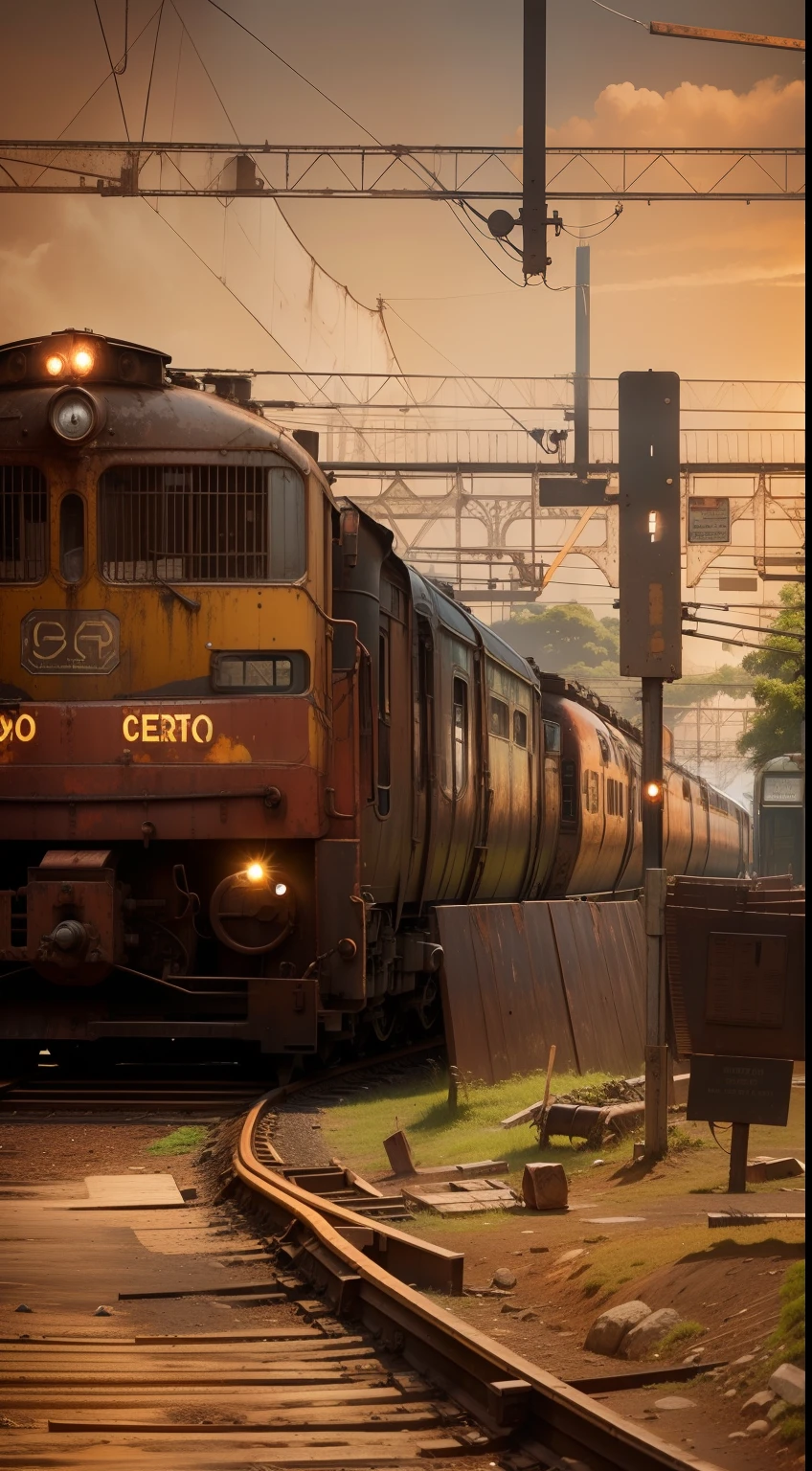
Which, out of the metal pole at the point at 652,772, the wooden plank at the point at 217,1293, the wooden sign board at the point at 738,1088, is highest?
the metal pole at the point at 652,772

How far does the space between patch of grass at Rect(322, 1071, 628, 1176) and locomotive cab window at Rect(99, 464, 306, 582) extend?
3599 millimetres

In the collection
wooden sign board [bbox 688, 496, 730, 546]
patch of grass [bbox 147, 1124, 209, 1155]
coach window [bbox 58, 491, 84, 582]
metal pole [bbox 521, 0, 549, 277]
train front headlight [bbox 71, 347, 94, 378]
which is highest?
metal pole [bbox 521, 0, 549, 277]

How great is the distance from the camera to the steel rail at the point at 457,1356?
4.48 metres

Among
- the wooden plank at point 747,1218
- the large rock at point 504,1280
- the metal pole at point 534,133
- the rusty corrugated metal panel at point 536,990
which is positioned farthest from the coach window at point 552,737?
the large rock at point 504,1280

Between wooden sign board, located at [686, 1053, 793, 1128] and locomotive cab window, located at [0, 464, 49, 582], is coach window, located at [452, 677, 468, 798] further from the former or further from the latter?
wooden sign board, located at [686, 1053, 793, 1128]

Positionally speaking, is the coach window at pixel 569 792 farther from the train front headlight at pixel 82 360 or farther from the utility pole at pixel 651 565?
the train front headlight at pixel 82 360

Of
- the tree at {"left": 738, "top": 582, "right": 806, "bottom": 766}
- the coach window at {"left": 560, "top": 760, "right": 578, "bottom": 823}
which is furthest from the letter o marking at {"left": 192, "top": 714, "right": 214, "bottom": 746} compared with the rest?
the tree at {"left": 738, "top": 582, "right": 806, "bottom": 766}

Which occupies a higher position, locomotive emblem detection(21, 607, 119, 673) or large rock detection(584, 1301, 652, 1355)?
locomotive emblem detection(21, 607, 119, 673)

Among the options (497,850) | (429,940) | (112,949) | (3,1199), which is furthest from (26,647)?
(497,850)

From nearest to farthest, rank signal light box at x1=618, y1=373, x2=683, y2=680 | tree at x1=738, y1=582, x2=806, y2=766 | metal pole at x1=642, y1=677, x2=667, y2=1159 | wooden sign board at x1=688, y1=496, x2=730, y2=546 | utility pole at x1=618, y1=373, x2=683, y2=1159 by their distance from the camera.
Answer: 1. metal pole at x1=642, y1=677, x2=667, y2=1159
2. utility pole at x1=618, y1=373, x2=683, y2=1159
3. signal light box at x1=618, y1=373, x2=683, y2=680
4. wooden sign board at x1=688, y1=496, x2=730, y2=546
5. tree at x1=738, y1=582, x2=806, y2=766

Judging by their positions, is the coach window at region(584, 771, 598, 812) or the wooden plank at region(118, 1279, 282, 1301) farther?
the coach window at region(584, 771, 598, 812)

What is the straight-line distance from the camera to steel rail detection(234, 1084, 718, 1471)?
448cm

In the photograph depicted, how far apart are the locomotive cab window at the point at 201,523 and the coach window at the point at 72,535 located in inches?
5.8

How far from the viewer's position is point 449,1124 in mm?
11977
